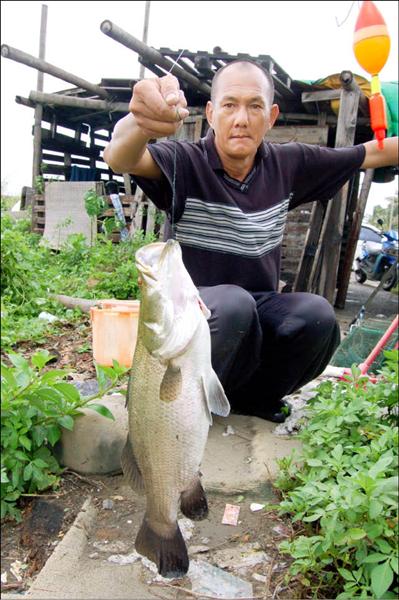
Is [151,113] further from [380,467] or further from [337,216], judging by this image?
[337,216]

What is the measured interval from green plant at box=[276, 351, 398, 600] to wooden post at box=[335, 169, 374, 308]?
277 inches

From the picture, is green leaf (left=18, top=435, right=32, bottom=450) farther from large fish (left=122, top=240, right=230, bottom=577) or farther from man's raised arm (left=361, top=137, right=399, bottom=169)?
man's raised arm (left=361, top=137, right=399, bottom=169)

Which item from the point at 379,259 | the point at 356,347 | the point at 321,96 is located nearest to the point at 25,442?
the point at 356,347

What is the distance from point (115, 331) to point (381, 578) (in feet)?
9.23

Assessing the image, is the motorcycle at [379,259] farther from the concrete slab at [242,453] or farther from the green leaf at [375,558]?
the green leaf at [375,558]

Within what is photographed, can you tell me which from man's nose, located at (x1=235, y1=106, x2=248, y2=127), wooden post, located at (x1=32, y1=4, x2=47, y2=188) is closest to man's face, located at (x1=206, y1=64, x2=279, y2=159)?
man's nose, located at (x1=235, y1=106, x2=248, y2=127)

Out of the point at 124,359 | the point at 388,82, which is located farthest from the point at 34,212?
the point at 124,359

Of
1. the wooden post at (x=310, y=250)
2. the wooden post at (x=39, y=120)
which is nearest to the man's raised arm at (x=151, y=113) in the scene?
the wooden post at (x=310, y=250)

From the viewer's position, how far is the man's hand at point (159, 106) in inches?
77.7

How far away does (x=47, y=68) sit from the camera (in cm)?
838

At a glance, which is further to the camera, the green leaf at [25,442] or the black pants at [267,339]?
the black pants at [267,339]

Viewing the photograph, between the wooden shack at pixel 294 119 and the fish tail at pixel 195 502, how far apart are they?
14.9 feet

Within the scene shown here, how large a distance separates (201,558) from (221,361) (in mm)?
966

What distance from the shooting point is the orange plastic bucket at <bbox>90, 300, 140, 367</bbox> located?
4098 millimetres
